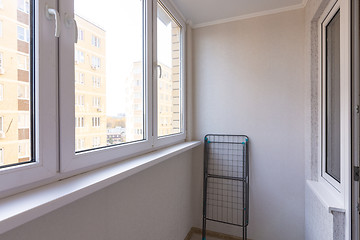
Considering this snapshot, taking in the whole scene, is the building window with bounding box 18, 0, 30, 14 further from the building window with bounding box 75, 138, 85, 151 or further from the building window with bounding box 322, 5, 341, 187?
the building window with bounding box 322, 5, 341, 187

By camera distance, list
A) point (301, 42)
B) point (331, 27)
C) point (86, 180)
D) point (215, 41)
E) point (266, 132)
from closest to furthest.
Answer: point (86, 180) < point (331, 27) < point (301, 42) < point (266, 132) < point (215, 41)

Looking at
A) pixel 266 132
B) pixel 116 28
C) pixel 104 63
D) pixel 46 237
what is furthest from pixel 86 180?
pixel 266 132

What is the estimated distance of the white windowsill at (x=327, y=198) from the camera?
4.18 ft

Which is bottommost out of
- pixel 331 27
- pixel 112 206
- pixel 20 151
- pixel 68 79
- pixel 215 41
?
pixel 112 206

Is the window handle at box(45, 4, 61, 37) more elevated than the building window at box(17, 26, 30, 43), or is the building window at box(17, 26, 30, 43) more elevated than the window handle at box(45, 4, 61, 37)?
the window handle at box(45, 4, 61, 37)

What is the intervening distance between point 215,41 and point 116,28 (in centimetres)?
141

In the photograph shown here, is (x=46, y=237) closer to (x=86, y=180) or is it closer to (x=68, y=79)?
(x=86, y=180)

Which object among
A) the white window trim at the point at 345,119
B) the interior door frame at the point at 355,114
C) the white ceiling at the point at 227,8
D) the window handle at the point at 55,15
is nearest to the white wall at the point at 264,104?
the white ceiling at the point at 227,8

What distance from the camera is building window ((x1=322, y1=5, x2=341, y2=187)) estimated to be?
1478 mm

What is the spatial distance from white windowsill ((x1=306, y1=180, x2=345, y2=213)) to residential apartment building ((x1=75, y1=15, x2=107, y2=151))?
4.93 ft

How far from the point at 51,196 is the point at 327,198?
170 cm

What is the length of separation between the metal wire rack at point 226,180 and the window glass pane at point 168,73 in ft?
1.78

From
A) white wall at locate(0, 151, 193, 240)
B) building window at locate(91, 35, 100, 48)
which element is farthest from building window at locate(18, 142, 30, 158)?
building window at locate(91, 35, 100, 48)

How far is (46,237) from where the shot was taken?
804mm
